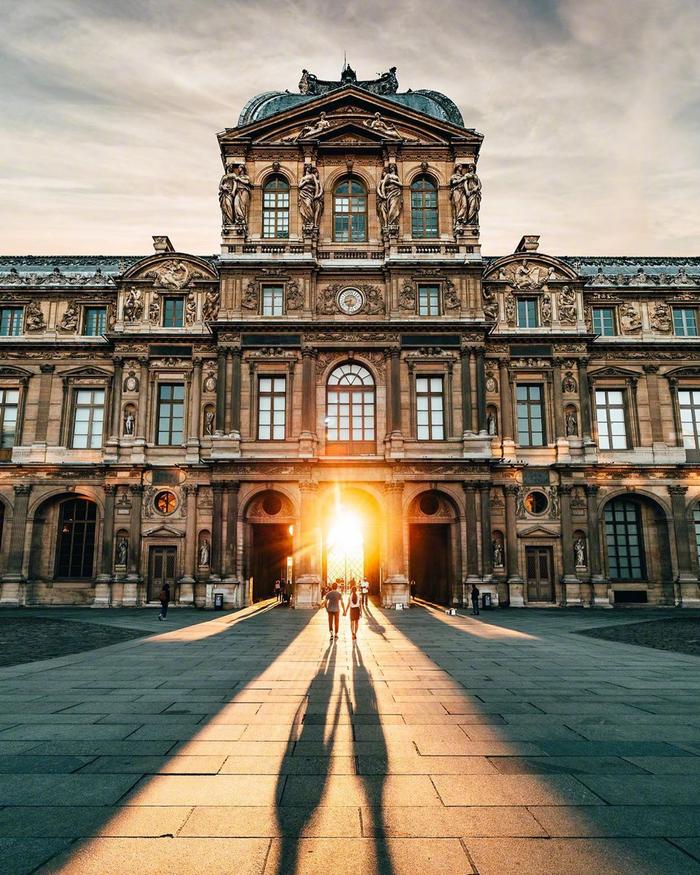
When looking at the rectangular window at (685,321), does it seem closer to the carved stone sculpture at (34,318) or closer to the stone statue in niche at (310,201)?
the stone statue in niche at (310,201)

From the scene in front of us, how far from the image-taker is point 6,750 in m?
8.05

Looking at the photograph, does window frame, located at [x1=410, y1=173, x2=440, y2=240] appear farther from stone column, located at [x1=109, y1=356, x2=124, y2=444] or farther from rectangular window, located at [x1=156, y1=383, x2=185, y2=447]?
stone column, located at [x1=109, y1=356, x2=124, y2=444]

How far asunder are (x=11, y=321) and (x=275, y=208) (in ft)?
58.0

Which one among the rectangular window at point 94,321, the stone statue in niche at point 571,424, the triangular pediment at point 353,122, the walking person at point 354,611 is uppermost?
the triangular pediment at point 353,122

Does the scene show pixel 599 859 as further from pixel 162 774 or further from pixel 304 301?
pixel 304 301

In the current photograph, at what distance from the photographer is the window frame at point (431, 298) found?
3462 cm

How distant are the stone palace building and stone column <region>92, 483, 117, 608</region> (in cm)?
13

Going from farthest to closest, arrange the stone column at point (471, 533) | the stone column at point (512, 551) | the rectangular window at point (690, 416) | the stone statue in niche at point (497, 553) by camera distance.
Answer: the rectangular window at point (690, 416) < the stone statue in niche at point (497, 553) < the stone column at point (512, 551) < the stone column at point (471, 533)

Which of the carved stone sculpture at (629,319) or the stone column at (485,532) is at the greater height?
the carved stone sculpture at (629,319)

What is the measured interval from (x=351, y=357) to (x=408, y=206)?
34.3 feet

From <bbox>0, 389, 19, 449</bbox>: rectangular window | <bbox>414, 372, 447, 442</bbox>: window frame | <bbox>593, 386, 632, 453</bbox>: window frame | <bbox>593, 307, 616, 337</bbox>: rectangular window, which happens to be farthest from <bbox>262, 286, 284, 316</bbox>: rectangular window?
<bbox>593, 386, 632, 453</bbox>: window frame

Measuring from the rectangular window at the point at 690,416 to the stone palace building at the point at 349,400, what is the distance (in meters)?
0.20

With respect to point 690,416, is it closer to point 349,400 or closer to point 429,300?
point 429,300

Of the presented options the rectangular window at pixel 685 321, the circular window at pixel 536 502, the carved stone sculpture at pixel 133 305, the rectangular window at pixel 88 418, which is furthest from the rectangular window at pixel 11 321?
the rectangular window at pixel 685 321
